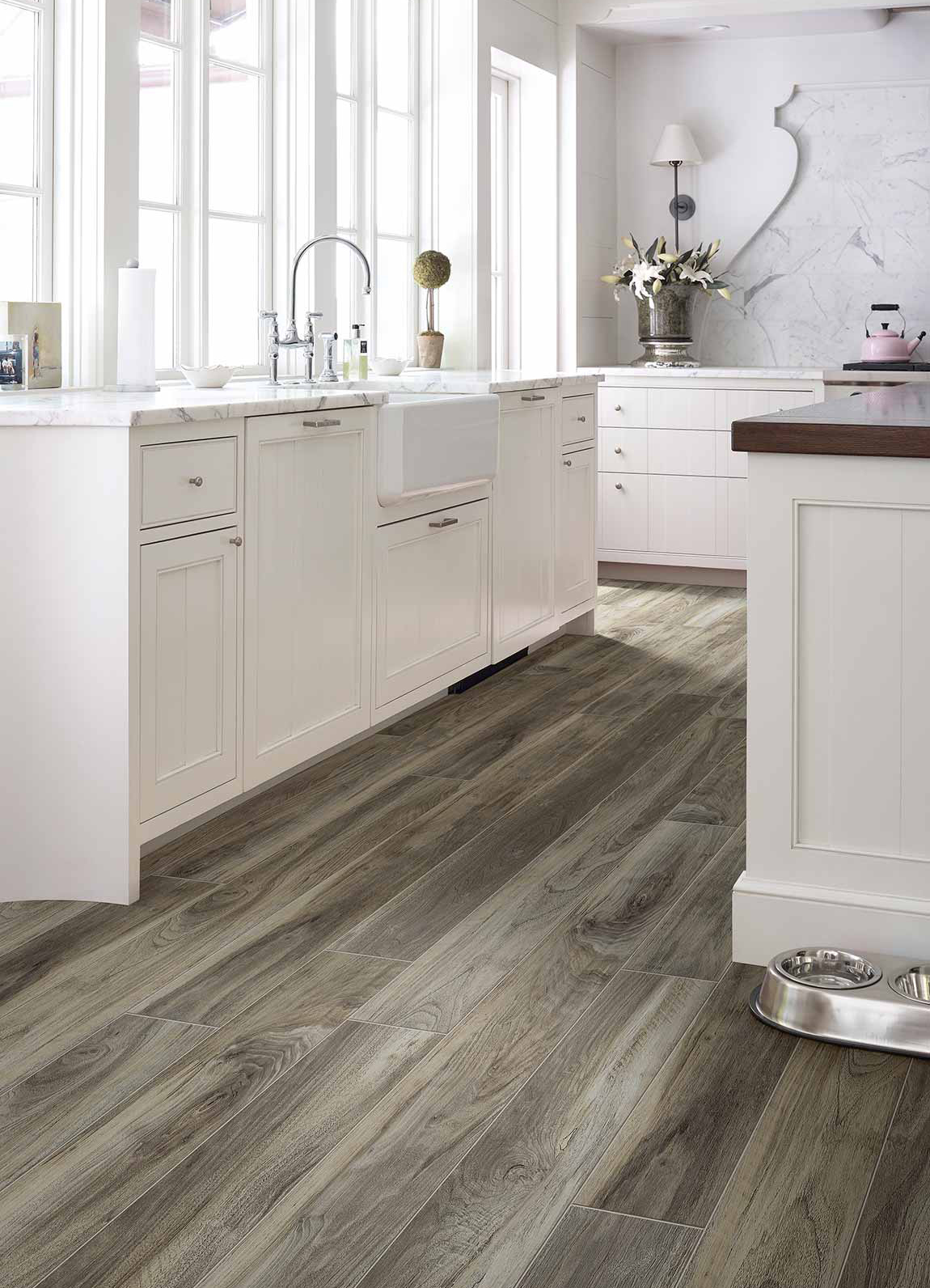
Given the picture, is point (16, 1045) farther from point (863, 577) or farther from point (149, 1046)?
point (863, 577)

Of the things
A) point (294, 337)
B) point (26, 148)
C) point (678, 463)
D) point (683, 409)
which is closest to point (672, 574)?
point (678, 463)

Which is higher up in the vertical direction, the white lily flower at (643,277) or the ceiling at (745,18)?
the ceiling at (745,18)

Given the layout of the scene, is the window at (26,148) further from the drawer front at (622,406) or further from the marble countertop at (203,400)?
the drawer front at (622,406)

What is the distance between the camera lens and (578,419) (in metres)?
4.93

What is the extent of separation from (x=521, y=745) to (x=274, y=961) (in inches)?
57.6

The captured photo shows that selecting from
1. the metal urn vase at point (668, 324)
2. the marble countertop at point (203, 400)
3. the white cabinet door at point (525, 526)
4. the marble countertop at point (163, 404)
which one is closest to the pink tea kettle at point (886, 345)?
the metal urn vase at point (668, 324)

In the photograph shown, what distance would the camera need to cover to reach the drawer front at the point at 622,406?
607 centimetres

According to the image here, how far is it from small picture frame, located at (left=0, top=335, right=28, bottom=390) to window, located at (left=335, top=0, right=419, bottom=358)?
65.0 inches

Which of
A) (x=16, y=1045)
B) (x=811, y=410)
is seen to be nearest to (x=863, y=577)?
(x=811, y=410)

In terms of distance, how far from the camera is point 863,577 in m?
2.19

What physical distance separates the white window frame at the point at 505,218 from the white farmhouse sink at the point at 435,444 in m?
2.25

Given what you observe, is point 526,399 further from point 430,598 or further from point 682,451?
point 682,451

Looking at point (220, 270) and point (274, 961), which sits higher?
point (220, 270)

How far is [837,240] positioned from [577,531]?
7.27 ft
